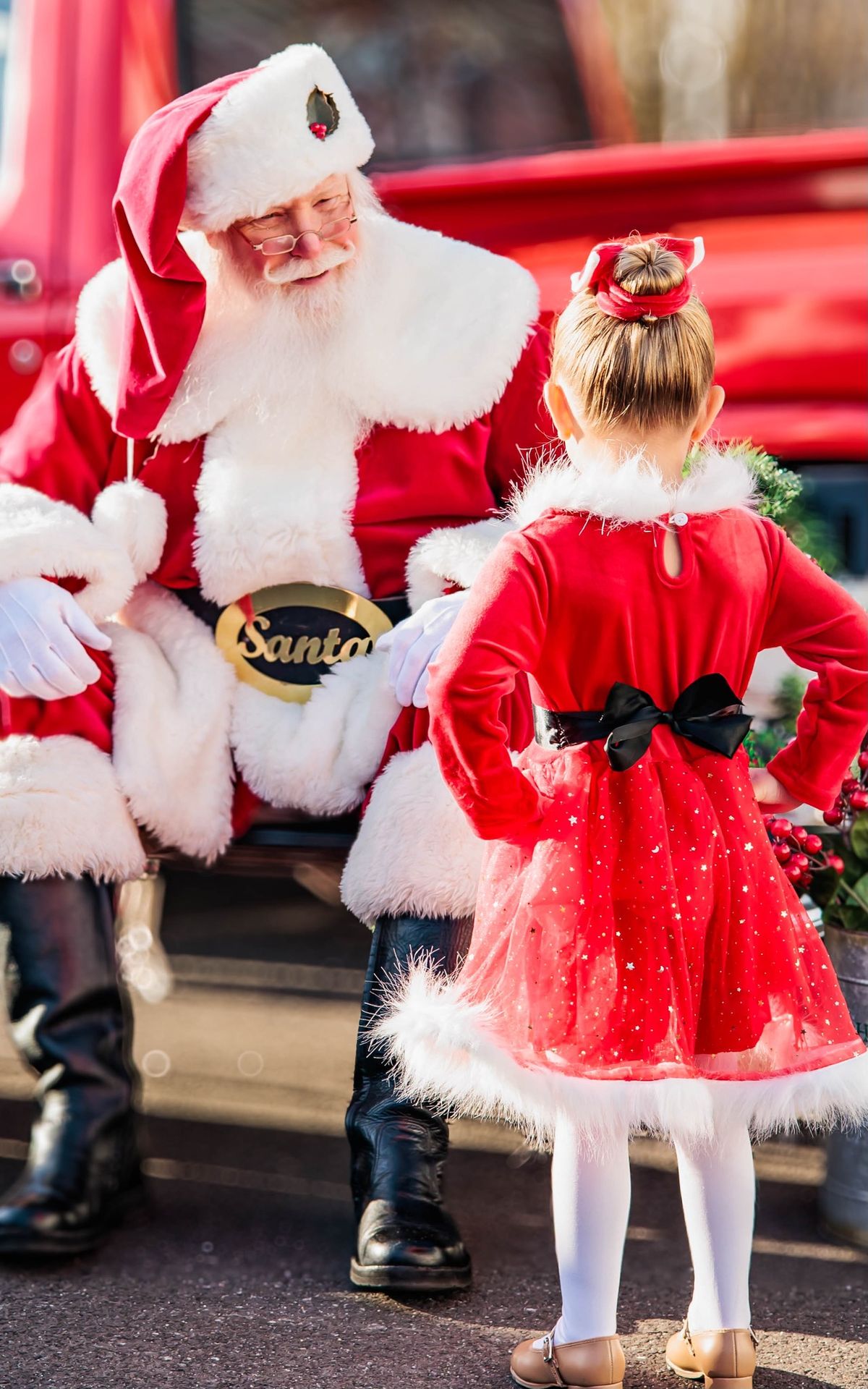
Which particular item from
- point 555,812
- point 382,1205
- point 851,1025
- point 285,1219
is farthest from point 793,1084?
point 285,1219

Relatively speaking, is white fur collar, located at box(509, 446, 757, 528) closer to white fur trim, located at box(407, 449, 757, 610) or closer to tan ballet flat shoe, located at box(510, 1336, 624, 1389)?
white fur trim, located at box(407, 449, 757, 610)

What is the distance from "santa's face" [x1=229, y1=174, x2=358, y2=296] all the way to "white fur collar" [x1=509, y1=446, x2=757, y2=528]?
0.70 metres

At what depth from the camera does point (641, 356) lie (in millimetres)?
1555

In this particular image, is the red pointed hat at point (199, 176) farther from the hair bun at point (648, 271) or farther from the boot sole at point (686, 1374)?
the boot sole at point (686, 1374)

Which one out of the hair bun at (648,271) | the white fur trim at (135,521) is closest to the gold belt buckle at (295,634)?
the white fur trim at (135,521)

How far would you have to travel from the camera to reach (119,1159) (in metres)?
2.06

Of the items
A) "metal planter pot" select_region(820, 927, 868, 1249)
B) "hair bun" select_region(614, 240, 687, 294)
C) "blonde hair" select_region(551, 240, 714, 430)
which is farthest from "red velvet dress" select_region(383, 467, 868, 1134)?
"metal planter pot" select_region(820, 927, 868, 1249)

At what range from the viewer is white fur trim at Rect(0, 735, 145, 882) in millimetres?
2016

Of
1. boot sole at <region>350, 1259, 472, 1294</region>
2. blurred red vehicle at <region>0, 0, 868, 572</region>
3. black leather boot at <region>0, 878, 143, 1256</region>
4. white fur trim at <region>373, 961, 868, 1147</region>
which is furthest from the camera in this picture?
blurred red vehicle at <region>0, 0, 868, 572</region>

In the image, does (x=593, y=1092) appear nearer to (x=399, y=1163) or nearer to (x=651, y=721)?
(x=651, y=721)

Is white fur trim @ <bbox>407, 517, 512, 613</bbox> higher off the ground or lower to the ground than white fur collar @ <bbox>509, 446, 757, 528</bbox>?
lower

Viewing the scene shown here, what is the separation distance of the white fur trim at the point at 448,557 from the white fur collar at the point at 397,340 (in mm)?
174

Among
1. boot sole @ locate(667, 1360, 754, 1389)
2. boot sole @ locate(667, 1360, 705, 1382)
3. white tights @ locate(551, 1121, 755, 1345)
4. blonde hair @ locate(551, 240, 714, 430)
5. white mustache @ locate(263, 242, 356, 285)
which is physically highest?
white mustache @ locate(263, 242, 356, 285)

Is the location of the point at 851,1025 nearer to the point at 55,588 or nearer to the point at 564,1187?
the point at 564,1187
